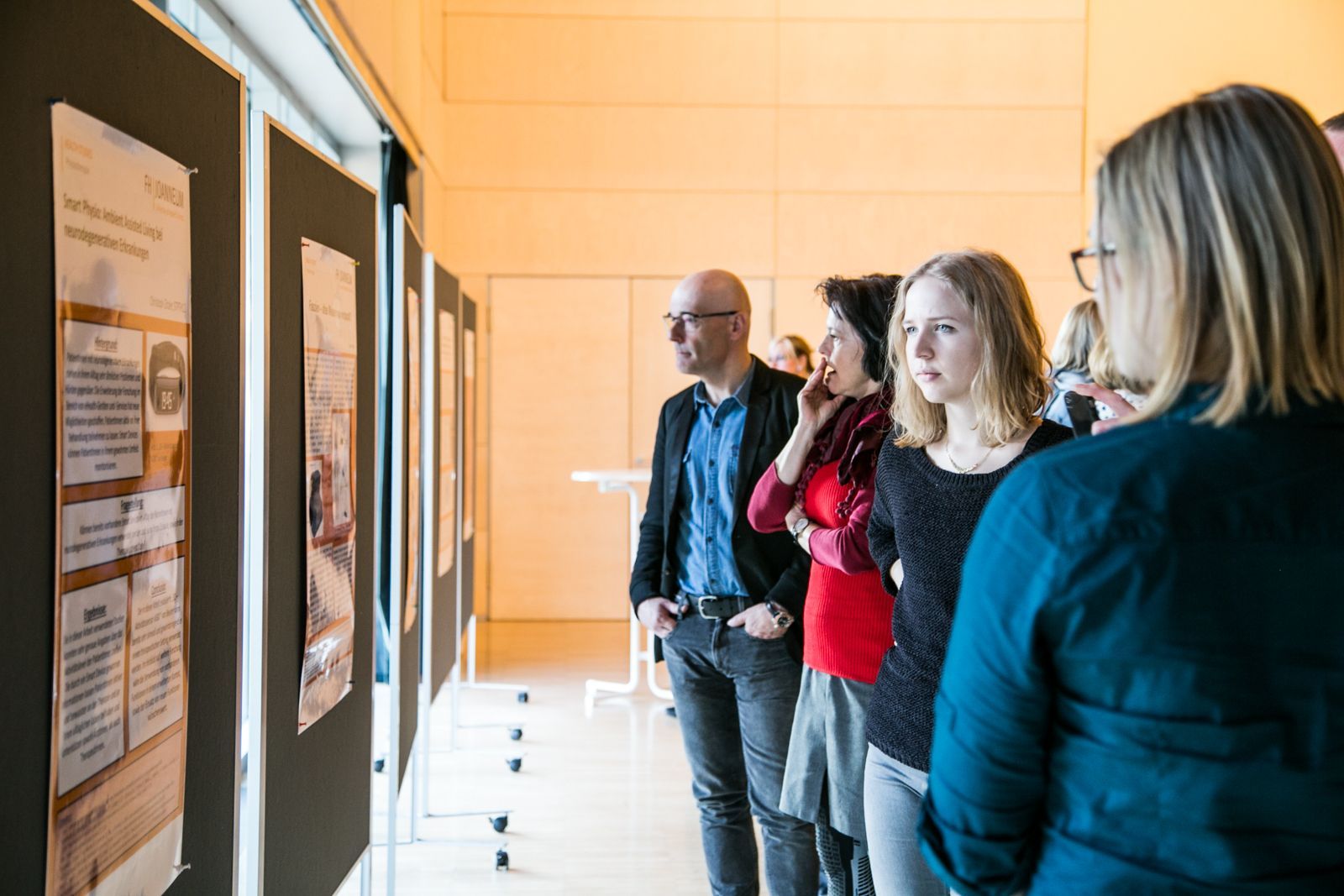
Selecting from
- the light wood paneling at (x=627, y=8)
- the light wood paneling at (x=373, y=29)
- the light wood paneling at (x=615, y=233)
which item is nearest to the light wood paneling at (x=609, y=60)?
the light wood paneling at (x=627, y=8)

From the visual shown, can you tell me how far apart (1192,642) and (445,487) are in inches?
138

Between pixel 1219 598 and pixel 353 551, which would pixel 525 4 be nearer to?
pixel 353 551

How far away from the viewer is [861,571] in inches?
82.2

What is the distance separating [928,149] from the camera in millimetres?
7531

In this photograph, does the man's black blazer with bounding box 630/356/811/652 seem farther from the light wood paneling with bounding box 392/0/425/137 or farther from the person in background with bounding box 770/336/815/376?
the light wood paneling with bounding box 392/0/425/137

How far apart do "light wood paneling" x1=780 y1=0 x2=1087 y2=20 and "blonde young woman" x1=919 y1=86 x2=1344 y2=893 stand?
7113mm

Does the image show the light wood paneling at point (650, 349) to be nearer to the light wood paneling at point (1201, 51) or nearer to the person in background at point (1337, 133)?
the light wood paneling at point (1201, 51)

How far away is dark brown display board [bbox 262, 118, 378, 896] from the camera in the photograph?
1.73 m

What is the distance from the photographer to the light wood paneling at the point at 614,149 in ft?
24.1

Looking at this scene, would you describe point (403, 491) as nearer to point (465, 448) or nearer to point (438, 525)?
point (438, 525)

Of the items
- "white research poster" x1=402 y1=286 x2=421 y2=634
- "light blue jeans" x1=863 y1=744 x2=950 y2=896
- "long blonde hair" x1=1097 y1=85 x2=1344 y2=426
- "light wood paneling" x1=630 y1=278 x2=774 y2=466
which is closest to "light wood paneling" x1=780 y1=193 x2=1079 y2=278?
"light wood paneling" x1=630 y1=278 x2=774 y2=466

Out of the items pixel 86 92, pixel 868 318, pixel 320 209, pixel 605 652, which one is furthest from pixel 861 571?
pixel 605 652

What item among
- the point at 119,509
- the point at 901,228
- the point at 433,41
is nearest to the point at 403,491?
the point at 119,509

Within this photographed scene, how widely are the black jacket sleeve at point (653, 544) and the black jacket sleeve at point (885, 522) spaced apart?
0.99 metres
